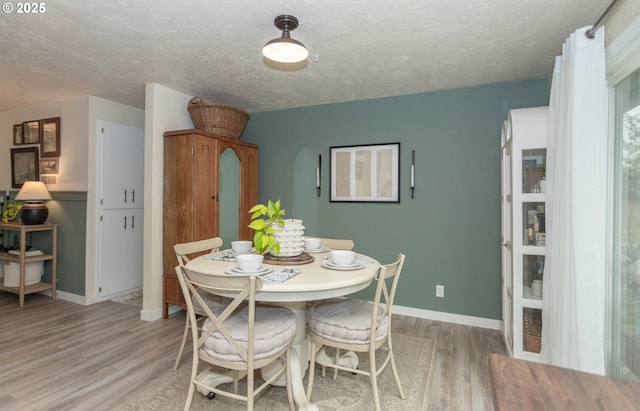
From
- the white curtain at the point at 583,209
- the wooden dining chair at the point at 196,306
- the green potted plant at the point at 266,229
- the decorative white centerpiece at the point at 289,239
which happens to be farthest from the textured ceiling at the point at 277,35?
the wooden dining chair at the point at 196,306

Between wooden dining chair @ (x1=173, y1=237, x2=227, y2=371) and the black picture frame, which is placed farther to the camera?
the black picture frame

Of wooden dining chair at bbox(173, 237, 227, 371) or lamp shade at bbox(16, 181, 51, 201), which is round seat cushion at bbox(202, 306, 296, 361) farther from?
lamp shade at bbox(16, 181, 51, 201)

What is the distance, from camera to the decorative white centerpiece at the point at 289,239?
204 cm

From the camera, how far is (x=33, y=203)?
371 cm

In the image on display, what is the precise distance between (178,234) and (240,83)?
156 cm

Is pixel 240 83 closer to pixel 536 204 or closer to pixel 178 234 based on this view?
pixel 178 234

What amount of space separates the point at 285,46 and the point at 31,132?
13.0ft

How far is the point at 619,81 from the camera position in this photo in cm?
164

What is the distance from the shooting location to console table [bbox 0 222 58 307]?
3518 millimetres

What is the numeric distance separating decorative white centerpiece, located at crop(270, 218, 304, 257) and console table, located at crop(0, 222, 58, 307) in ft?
10.7

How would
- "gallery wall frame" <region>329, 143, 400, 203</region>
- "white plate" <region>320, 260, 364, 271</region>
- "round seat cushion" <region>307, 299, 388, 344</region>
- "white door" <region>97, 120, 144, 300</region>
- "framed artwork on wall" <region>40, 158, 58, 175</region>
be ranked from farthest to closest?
"framed artwork on wall" <region>40, 158, 58, 175</region> < "white door" <region>97, 120, 144, 300</region> < "gallery wall frame" <region>329, 143, 400, 203</region> < "white plate" <region>320, 260, 364, 271</region> < "round seat cushion" <region>307, 299, 388, 344</region>

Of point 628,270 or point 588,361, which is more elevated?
point 628,270

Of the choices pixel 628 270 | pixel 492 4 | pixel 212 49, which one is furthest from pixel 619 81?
pixel 212 49

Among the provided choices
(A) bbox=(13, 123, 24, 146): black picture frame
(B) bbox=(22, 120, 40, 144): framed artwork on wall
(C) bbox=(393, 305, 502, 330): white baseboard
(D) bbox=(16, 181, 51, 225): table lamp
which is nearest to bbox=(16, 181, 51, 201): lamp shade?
(D) bbox=(16, 181, 51, 225): table lamp
